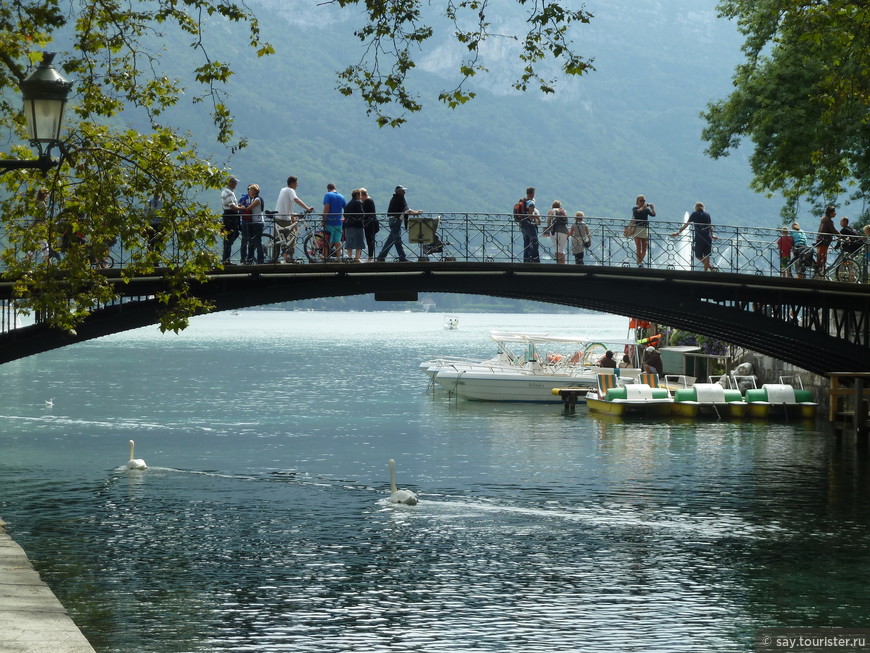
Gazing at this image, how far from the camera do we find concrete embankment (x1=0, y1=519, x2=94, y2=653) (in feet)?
35.1

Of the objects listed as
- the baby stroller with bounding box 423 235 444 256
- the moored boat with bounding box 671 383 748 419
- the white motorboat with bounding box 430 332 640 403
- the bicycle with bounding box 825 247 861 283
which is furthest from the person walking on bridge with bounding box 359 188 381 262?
the white motorboat with bounding box 430 332 640 403

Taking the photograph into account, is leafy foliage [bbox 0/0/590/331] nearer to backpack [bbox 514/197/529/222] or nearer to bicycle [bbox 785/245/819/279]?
backpack [bbox 514/197/529/222]

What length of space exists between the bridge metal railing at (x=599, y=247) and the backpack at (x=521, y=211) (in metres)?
0.25

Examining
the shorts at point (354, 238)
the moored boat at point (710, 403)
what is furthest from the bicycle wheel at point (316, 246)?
the moored boat at point (710, 403)

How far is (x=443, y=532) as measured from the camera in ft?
80.6

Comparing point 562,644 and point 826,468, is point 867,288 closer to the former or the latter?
point 826,468

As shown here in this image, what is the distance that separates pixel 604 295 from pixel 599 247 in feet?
5.04

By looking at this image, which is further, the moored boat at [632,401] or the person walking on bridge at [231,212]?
the moored boat at [632,401]

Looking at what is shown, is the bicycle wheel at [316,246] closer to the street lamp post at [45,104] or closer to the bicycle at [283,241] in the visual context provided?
the bicycle at [283,241]

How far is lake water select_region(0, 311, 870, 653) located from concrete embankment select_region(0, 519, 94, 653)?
2865 millimetres

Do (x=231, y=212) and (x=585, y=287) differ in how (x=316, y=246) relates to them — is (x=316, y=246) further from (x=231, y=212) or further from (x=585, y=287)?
(x=585, y=287)

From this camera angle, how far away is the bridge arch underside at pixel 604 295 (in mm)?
31906

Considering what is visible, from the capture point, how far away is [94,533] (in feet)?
79.0

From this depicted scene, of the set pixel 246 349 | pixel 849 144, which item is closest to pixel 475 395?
pixel 849 144
